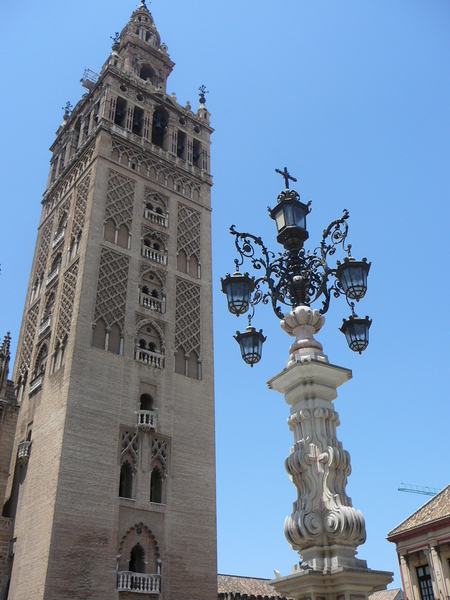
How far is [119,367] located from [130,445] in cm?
283

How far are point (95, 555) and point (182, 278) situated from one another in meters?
11.9

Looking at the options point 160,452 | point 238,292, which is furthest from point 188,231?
point 238,292

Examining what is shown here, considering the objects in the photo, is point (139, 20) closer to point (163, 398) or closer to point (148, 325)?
point (148, 325)

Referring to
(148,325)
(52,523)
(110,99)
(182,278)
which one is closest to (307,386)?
(52,523)

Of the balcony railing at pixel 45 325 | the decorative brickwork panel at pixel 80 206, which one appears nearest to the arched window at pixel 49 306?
the balcony railing at pixel 45 325

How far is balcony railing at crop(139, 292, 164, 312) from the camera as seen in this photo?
23.1 m

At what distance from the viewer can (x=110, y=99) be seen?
1089 inches

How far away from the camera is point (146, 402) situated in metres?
21.1

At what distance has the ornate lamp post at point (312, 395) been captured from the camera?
470cm

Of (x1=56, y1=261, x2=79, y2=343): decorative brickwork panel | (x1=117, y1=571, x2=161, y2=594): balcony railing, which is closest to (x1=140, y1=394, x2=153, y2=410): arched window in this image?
(x1=56, y1=261, x2=79, y2=343): decorative brickwork panel

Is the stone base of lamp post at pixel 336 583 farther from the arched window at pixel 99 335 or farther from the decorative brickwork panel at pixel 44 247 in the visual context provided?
the decorative brickwork panel at pixel 44 247

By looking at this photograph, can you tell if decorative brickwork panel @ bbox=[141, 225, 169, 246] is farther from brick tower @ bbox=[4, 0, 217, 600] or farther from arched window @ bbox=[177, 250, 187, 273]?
arched window @ bbox=[177, 250, 187, 273]

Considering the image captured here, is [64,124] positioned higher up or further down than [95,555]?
higher up

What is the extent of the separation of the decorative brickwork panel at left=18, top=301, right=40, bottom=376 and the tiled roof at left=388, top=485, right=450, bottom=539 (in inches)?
632
